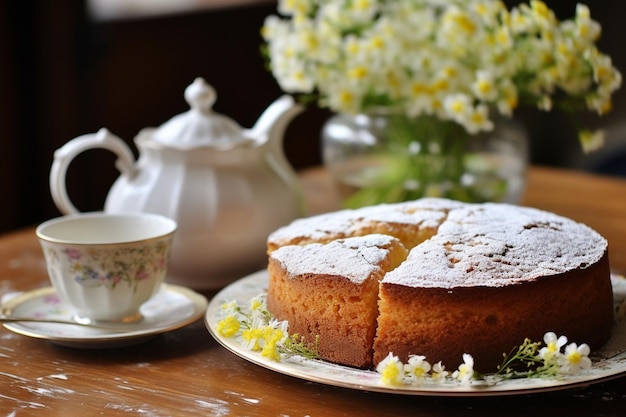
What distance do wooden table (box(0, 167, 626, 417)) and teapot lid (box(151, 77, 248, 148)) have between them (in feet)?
1.13

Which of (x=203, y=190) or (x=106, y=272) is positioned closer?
(x=106, y=272)

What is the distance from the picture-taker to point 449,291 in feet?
3.39

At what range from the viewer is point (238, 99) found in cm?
392

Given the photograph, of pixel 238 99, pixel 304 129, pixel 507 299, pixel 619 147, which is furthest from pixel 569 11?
pixel 507 299

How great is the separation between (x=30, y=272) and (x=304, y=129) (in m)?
2.68

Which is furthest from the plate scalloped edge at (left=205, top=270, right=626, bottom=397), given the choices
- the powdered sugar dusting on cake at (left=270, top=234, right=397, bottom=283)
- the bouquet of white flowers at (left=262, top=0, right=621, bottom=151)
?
the bouquet of white flowers at (left=262, top=0, right=621, bottom=151)

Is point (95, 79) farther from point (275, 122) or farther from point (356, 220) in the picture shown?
point (356, 220)

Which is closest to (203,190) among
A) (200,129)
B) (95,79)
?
(200,129)

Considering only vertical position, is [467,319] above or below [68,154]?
below

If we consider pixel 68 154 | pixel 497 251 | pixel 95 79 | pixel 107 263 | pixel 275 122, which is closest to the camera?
pixel 497 251

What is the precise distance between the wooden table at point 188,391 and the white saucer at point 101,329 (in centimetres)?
2

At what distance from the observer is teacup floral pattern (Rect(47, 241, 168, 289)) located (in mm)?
1229

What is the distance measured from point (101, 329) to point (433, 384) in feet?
1.62

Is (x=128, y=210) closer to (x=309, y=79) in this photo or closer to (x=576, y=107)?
(x=309, y=79)
